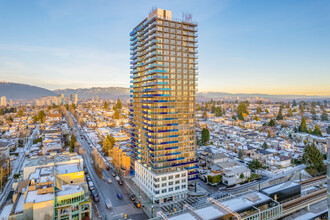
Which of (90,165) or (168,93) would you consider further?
(90,165)

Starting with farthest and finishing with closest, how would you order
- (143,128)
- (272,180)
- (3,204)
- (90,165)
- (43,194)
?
(90,165) → (272,180) → (143,128) → (3,204) → (43,194)

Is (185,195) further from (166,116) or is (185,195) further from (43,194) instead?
(43,194)

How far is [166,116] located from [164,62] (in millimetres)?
11378

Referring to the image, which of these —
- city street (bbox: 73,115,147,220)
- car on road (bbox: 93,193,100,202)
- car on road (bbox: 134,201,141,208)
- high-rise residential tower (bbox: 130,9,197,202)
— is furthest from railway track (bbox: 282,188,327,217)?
car on road (bbox: 93,193,100,202)

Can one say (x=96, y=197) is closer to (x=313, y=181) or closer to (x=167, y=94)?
(x=167, y=94)

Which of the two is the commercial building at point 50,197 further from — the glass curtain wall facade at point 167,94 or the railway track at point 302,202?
the railway track at point 302,202

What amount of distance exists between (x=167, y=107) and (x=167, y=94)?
108 inches

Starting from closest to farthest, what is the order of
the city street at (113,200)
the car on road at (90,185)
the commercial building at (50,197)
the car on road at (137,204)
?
the commercial building at (50,197) < the city street at (113,200) < the car on road at (137,204) < the car on road at (90,185)

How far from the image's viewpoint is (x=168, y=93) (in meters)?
43.0

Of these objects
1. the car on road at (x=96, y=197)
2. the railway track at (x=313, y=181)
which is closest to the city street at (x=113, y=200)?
the car on road at (x=96, y=197)

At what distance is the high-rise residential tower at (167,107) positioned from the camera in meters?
41.4

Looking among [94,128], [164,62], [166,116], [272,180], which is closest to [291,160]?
[272,180]

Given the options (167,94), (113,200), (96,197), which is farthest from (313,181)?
(96,197)

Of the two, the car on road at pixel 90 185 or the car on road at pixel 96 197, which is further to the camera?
the car on road at pixel 90 185
